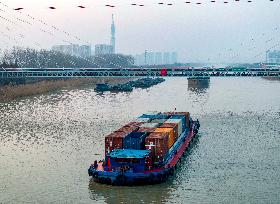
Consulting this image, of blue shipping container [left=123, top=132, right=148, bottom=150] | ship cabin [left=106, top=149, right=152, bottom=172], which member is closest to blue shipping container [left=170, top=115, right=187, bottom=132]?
blue shipping container [left=123, top=132, right=148, bottom=150]

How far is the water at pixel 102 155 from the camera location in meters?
18.7

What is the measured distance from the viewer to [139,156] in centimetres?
1983

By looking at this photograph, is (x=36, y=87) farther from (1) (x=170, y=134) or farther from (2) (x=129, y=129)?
(1) (x=170, y=134)

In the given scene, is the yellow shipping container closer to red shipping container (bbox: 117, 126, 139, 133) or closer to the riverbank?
red shipping container (bbox: 117, 126, 139, 133)

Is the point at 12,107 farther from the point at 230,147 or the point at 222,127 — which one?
the point at 230,147

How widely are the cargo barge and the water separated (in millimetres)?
411

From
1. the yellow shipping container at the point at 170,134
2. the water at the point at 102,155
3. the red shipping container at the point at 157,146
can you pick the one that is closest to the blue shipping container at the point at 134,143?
the red shipping container at the point at 157,146

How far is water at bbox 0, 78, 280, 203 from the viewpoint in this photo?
61.5ft

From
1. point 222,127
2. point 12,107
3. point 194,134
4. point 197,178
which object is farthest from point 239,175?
point 12,107

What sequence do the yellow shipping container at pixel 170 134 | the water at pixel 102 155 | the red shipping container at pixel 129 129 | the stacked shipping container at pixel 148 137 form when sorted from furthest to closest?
the red shipping container at pixel 129 129 → the yellow shipping container at pixel 170 134 → the stacked shipping container at pixel 148 137 → the water at pixel 102 155

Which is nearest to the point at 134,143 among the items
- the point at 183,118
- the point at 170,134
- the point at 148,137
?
the point at 148,137

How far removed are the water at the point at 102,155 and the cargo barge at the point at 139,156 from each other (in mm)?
411

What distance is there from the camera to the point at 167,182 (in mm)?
20312

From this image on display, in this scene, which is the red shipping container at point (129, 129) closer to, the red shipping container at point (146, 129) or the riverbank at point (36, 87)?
the red shipping container at point (146, 129)
